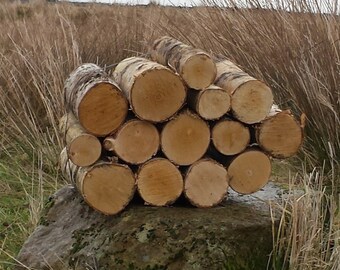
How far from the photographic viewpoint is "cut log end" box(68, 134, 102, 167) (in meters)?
3.22

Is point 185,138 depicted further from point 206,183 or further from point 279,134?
point 279,134

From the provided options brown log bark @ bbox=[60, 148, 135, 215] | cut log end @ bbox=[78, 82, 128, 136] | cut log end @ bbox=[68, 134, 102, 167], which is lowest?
brown log bark @ bbox=[60, 148, 135, 215]

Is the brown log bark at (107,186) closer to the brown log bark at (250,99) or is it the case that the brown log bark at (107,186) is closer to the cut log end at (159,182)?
the cut log end at (159,182)

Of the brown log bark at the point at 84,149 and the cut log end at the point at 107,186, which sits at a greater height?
the brown log bark at the point at 84,149

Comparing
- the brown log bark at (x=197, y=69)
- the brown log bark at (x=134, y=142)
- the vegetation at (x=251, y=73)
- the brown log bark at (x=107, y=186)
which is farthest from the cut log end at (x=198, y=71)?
the vegetation at (x=251, y=73)

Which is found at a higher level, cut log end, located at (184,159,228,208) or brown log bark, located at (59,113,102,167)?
brown log bark, located at (59,113,102,167)

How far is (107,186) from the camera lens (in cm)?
325

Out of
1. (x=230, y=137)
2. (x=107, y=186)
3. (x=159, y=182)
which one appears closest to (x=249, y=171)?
(x=230, y=137)

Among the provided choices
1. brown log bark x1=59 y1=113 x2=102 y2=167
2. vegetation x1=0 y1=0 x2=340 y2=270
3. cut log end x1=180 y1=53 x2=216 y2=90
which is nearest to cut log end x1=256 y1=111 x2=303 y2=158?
vegetation x1=0 y1=0 x2=340 y2=270

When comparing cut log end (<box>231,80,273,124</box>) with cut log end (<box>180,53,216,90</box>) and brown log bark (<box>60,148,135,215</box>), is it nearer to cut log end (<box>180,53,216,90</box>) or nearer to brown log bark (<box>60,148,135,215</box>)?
cut log end (<box>180,53,216,90</box>)

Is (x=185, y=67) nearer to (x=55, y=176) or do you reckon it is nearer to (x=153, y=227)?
(x=153, y=227)

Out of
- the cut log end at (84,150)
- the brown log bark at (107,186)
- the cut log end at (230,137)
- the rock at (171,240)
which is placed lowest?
the rock at (171,240)

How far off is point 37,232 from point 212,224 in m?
1.06

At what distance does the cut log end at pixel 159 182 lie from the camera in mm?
3242
